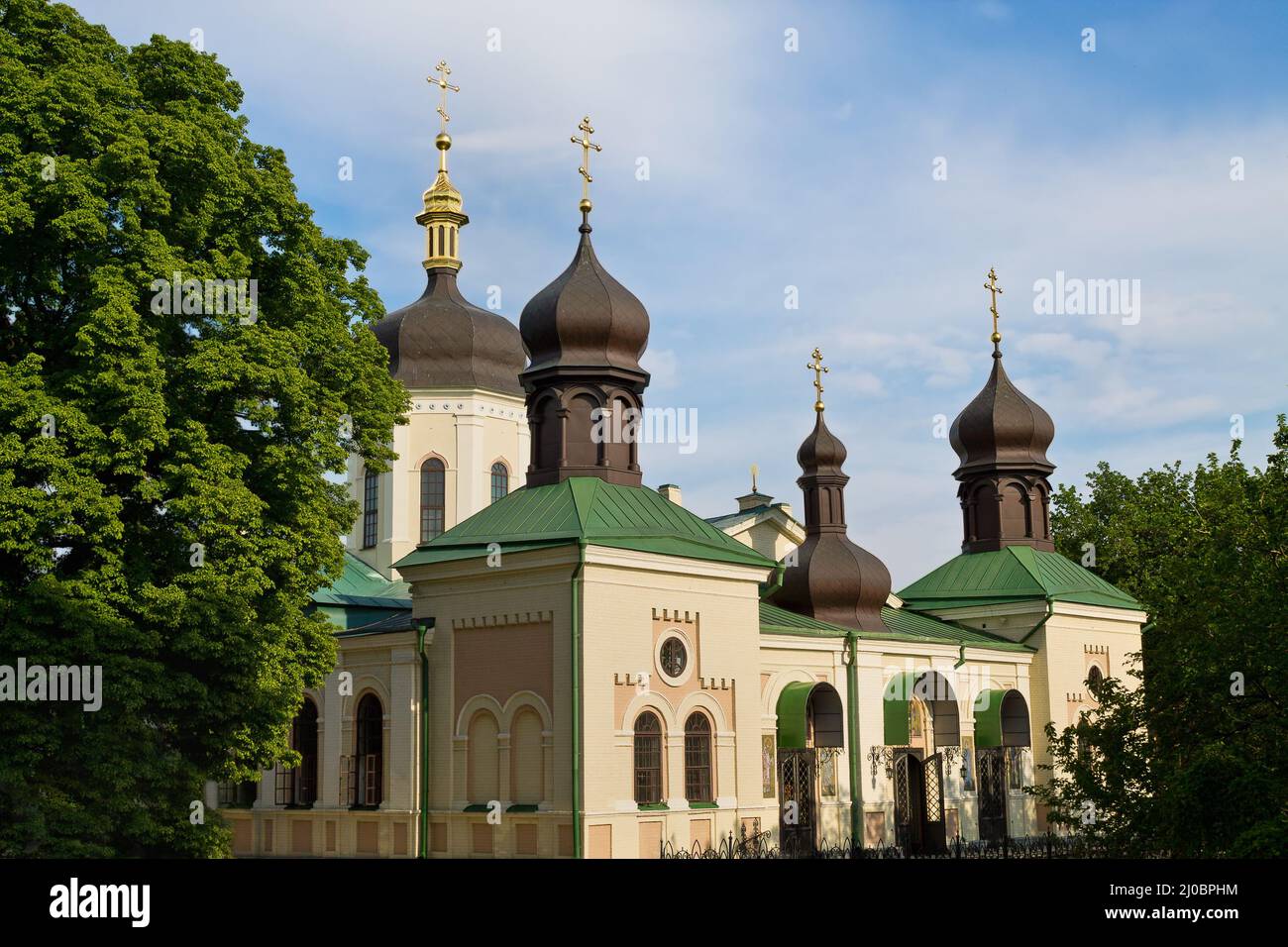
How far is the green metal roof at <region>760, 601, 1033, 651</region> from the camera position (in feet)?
83.3

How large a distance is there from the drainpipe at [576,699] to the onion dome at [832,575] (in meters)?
8.74

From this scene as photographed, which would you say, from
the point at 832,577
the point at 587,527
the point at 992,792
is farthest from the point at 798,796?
the point at 587,527

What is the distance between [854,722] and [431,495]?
33.3 feet

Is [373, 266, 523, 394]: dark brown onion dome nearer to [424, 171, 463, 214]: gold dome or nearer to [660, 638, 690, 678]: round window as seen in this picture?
[424, 171, 463, 214]: gold dome

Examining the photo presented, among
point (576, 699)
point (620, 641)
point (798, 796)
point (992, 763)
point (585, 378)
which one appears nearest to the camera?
point (576, 699)

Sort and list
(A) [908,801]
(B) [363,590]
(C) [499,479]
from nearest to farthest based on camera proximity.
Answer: (A) [908,801], (B) [363,590], (C) [499,479]

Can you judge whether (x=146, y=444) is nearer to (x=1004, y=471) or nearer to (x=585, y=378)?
(x=585, y=378)

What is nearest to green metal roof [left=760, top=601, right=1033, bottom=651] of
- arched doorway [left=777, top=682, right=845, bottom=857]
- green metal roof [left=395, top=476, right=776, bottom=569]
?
arched doorway [left=777, top=682, right=845, bottom=857]

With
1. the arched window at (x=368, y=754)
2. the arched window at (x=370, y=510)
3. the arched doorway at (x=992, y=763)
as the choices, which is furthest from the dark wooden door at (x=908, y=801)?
the arched window at (x=370, y=510)

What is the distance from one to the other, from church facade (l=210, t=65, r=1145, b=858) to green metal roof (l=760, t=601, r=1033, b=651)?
3.4 inches

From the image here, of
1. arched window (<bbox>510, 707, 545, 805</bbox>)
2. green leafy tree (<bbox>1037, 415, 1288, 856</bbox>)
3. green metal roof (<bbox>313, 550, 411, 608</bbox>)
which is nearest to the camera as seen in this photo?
green leafy tree (<bbox>1037, 415, 1288, 856</bbox>)

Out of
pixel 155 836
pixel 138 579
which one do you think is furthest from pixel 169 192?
pixel 155 836

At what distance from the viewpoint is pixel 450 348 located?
97.7ft

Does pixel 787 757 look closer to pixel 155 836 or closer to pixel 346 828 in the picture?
pixel 346 828
